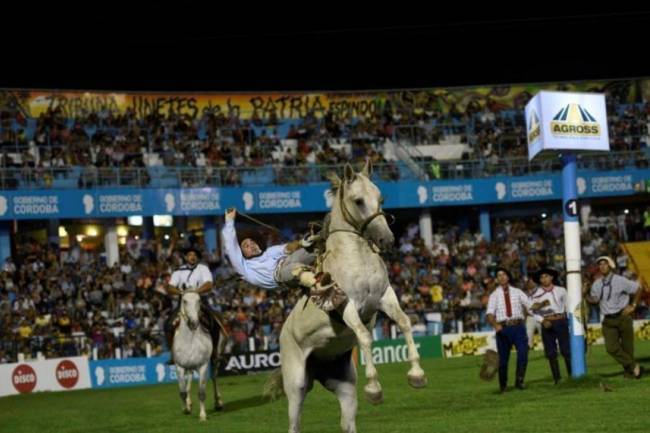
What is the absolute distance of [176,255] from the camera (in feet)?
128

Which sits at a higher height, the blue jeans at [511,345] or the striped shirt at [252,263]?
the striped shirt at [252,263]

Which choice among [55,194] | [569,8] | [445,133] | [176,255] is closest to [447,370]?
[176,255]

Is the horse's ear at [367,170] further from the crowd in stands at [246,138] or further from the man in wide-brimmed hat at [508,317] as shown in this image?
the crowd in stands at [246,138]

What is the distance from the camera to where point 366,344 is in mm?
9953

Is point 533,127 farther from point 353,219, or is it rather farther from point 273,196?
point 273,196

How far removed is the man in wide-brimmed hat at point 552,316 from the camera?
20812 mm

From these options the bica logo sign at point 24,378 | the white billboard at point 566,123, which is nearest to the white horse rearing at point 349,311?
the white billboard at point 566,123

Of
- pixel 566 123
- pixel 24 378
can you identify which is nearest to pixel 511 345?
pixel 566 123

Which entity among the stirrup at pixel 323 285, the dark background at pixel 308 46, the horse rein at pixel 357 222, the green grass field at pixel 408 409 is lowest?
the green grass field at pixel 408 409

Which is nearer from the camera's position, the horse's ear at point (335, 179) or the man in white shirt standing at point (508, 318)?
the horse's ear at point (335, 179)

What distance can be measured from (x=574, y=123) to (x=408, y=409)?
240 inches

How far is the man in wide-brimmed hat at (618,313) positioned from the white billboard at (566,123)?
2203mm

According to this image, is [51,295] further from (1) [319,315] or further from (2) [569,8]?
(2) [569,8]

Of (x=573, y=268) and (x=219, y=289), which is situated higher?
(x=219, y=289)
